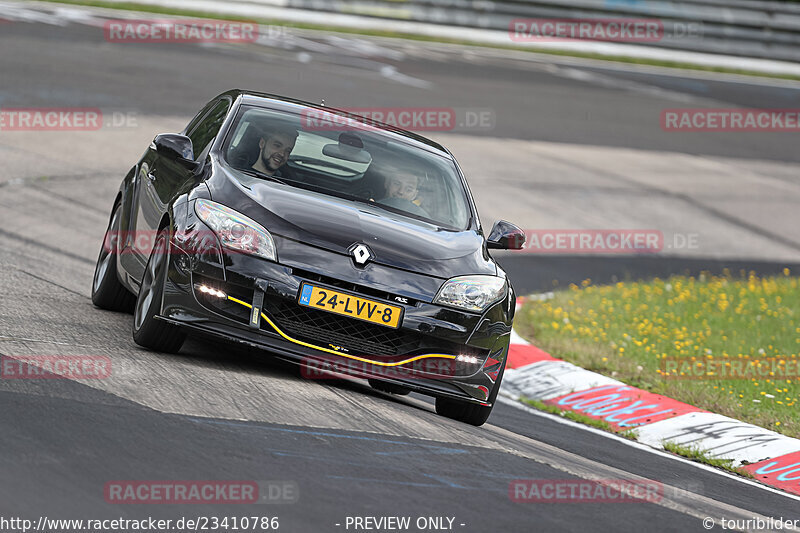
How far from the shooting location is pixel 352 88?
20.7m

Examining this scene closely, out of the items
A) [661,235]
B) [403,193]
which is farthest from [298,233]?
[661,235]

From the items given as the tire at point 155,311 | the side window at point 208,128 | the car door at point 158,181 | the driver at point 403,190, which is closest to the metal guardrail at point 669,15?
the side window at point 208,128

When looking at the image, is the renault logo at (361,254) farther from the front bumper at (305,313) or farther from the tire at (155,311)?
the tire at (155,311)

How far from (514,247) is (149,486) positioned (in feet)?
12.3

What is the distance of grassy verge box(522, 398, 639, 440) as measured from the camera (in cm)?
848

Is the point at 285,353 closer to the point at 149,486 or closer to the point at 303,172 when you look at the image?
the point at 303,172

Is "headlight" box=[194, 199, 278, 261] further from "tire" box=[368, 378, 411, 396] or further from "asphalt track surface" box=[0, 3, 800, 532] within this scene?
"tire" box=[368, 378, 411, 396]

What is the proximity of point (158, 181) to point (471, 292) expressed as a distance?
2.28 metres

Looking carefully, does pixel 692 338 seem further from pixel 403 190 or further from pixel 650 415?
pixel 403 190

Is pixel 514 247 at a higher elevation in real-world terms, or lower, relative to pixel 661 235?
higher

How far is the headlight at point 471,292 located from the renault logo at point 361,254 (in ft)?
1.45

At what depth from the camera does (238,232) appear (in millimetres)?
6707

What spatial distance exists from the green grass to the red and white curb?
6 centimetres

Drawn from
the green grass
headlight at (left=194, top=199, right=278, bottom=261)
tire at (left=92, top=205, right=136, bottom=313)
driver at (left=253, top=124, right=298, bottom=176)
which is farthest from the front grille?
the green grass
